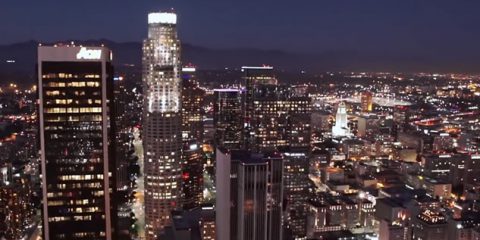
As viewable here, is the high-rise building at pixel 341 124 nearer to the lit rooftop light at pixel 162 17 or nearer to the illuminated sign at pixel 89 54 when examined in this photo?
the lit rooftop light at pixel 162 17

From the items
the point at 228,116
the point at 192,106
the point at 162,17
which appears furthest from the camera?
the point at 228,116

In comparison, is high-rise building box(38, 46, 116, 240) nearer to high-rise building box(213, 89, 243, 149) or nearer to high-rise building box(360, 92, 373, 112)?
high-rise building box(213, 89, 243, 149)

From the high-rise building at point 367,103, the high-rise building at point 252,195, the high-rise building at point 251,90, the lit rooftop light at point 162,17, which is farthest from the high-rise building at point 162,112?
the high-rise building at point 367,103

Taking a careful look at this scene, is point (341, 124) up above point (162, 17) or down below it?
below

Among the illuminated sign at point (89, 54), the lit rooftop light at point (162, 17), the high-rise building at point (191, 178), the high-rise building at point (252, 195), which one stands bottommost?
the high-rise building at point (191, 178)

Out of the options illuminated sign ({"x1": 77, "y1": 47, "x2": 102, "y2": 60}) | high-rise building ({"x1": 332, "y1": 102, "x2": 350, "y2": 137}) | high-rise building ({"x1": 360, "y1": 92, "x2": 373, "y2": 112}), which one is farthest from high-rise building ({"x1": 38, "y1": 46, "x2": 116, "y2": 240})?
high-rise building ({"x1": 360, "y1": 92, "x2": 373, "y2": 112})

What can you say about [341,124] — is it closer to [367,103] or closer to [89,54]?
[367,103]

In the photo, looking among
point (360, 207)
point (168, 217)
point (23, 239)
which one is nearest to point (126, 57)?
point (168, 217)

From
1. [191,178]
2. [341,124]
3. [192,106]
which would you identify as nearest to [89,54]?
[191,178]
